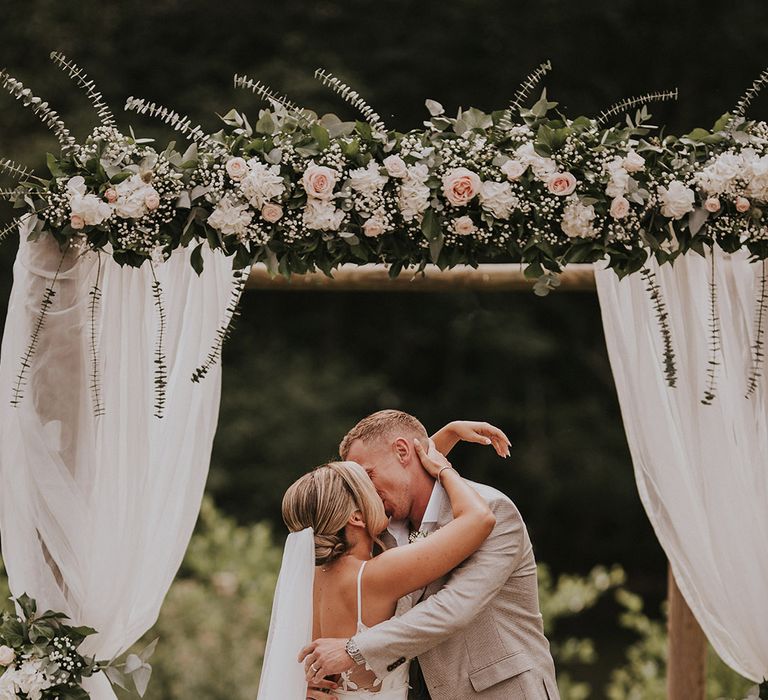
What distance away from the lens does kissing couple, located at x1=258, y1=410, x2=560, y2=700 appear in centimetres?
325

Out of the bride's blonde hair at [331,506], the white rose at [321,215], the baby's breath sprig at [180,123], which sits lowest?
the bride's blonde hair at [331,506]

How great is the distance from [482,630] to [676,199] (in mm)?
1403

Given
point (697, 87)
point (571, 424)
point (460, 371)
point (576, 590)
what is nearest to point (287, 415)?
point (460, 371)

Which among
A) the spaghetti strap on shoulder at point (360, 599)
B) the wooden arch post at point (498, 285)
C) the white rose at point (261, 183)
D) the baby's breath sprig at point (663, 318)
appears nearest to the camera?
the white rose at point (261, 183)

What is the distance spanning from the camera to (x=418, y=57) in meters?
9.69

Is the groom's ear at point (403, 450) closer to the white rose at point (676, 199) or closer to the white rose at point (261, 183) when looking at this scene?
the white rose at point (261, 183)

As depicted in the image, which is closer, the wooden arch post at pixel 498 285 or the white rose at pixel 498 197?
the white rose at pixel 498 197

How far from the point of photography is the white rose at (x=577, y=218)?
3266 millimetres

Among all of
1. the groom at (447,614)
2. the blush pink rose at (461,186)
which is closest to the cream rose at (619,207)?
the blush pink rose at (461,186)

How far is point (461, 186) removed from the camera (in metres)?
3.20

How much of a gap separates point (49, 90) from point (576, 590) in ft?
19.3

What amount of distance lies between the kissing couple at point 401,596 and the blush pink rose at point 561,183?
2.98 ft

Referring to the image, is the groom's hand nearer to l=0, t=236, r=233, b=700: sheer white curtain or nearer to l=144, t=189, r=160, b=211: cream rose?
l=0, t=236, r=233, b=700: sheer white curtain

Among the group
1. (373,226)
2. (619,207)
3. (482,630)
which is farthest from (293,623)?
(619,207)
